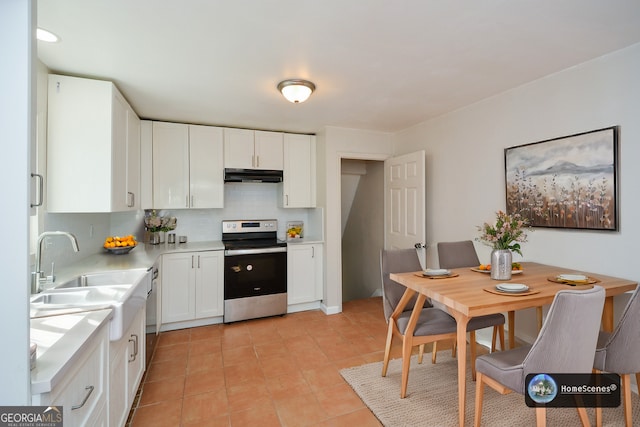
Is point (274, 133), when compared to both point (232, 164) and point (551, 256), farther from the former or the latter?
point (551, 256)

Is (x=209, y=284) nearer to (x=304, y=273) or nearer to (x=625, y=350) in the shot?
(x=304, y=273)

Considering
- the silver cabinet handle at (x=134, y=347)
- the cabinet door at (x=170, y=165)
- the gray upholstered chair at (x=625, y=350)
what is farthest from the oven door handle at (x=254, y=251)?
the gray upholstered chair at (x=625, y=350)

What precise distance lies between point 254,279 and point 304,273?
0.65 metres

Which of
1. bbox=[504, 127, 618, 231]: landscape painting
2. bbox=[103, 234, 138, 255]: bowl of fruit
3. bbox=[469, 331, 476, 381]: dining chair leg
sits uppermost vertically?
bbox=[504, 127, 618, 231]: landscape painting

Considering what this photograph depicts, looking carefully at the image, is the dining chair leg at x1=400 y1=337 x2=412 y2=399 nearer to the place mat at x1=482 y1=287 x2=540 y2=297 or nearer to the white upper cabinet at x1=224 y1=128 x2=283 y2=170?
the place mat at x1=482 y1=287 x2=540 y2=297

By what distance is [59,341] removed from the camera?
3.63 feet

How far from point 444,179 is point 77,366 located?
340cm

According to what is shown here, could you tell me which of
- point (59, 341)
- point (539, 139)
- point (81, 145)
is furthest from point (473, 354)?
point (81, 145)

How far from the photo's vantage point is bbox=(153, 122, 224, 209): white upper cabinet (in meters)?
3.43

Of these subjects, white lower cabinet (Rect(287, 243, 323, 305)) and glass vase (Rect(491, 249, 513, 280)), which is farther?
white lower cabinet (Rect(287, 243, 323, 305))

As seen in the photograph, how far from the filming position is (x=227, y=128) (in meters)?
3.71

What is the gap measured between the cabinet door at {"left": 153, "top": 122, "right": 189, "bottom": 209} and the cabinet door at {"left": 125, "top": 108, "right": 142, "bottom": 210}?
193mm

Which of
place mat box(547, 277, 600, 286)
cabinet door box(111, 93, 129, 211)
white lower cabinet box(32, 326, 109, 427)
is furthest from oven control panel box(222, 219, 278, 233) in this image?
place mat box(547, 277, 600, 286)

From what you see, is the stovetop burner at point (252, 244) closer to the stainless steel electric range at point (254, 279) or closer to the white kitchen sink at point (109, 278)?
the stainless steel electric range at point (254, 279)
